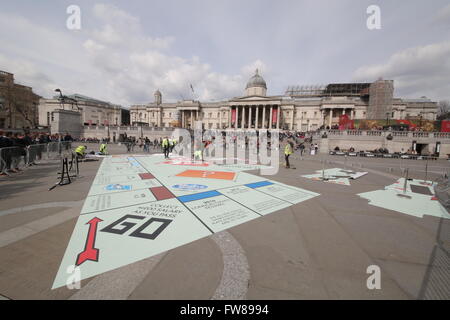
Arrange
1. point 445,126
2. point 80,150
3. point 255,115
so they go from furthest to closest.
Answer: point 255,115
point 445,126
point 80,150

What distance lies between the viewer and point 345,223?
4.80 metres

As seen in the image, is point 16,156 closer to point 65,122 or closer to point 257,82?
point 65,122

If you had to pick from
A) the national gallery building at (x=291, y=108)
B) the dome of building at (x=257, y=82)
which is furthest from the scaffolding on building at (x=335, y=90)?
the dome of building at (x=257, y=82)

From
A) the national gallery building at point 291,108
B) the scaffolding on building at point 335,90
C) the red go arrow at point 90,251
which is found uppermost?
the scaffolding on building at point 335,90

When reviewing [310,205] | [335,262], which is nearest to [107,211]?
[335,262]

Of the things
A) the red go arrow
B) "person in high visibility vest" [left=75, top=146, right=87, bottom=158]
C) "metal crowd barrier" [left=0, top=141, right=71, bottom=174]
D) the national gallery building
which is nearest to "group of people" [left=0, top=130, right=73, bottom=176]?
"metal crowd barrier" [left=0, top=141, right=71, bottom=174]

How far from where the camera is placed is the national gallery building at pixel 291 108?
6725cm


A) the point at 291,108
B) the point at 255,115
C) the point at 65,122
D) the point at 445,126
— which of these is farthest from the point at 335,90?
the point at 65,122

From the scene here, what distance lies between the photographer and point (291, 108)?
76750mm

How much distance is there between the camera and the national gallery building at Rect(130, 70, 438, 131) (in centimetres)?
6725

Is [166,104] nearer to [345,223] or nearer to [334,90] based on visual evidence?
[334,90]

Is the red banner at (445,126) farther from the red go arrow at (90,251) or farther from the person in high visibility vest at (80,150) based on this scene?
the person in high visibility vest at (80,150)

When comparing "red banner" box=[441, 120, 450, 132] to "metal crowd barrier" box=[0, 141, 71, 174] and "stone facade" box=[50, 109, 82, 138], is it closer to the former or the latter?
"metal crowd barrier" box=[0, 141, 71, 174]
